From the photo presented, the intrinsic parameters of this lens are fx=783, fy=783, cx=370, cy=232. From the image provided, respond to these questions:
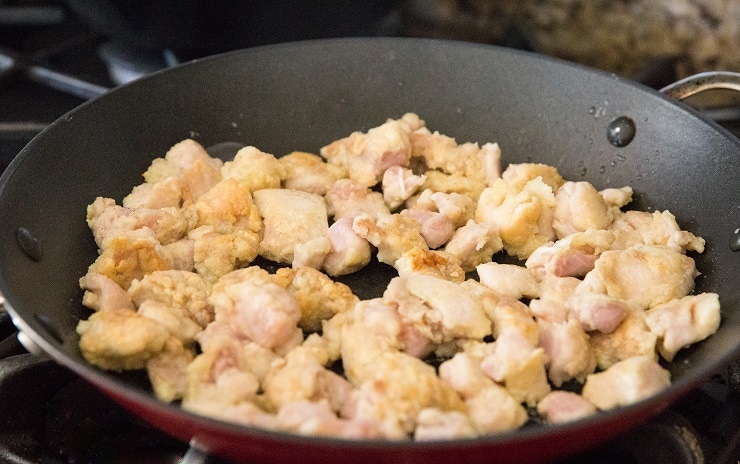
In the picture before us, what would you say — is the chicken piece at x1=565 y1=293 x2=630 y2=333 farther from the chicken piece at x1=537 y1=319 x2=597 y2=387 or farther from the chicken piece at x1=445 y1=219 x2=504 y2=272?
the chicken piece at x1=445 y1=219 x2=504 y2=272

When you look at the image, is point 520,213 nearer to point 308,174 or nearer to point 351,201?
point 351,201

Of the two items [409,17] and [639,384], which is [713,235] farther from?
[409,17]

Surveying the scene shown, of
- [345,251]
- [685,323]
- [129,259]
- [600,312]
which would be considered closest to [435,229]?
[345,251]

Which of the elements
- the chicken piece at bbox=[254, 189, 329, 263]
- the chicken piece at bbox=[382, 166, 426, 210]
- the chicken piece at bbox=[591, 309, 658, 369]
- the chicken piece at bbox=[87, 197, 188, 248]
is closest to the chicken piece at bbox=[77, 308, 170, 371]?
the chicken piece at bbox=[87, 197, 188, 248]

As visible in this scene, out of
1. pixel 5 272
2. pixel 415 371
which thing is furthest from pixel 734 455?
pixel 5 272

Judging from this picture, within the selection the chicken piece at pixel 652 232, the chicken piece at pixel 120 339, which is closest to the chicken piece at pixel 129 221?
the chicken piece at pixel 120 339

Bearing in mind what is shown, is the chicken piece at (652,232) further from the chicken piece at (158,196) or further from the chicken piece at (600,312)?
Result: the chicken piece at (158,196)

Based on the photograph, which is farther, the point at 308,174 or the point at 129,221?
the point at 308,174
